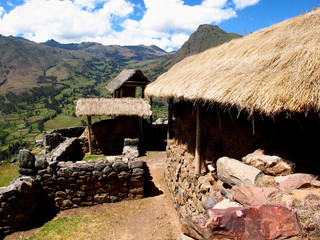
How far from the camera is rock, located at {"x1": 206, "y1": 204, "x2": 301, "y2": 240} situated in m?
1.68

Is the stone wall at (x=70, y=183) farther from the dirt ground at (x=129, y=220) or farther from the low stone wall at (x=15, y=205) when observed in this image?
the dirt ground at (x=129, y=220)

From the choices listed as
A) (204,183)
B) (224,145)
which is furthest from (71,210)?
(224,145)

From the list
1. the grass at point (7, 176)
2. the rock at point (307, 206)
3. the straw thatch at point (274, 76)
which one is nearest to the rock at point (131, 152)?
the grass at point (7, 176)

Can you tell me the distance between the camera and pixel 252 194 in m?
2.26

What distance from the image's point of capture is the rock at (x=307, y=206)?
67.7 inches

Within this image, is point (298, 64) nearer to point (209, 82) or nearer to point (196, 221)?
point (209, 82)

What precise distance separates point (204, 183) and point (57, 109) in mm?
90388

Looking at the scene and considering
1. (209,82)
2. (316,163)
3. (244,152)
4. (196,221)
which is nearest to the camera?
(196,221)

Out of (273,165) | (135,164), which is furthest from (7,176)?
(273,165)

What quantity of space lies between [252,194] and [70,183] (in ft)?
18.7

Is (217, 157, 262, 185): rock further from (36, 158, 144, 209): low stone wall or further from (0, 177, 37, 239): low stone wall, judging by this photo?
(0, 177, 37, 239): low stone wall

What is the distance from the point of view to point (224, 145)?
4.59m

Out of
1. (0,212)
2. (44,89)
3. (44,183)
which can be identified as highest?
(44,89)

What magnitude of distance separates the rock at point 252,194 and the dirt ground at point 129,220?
11.4 feet
